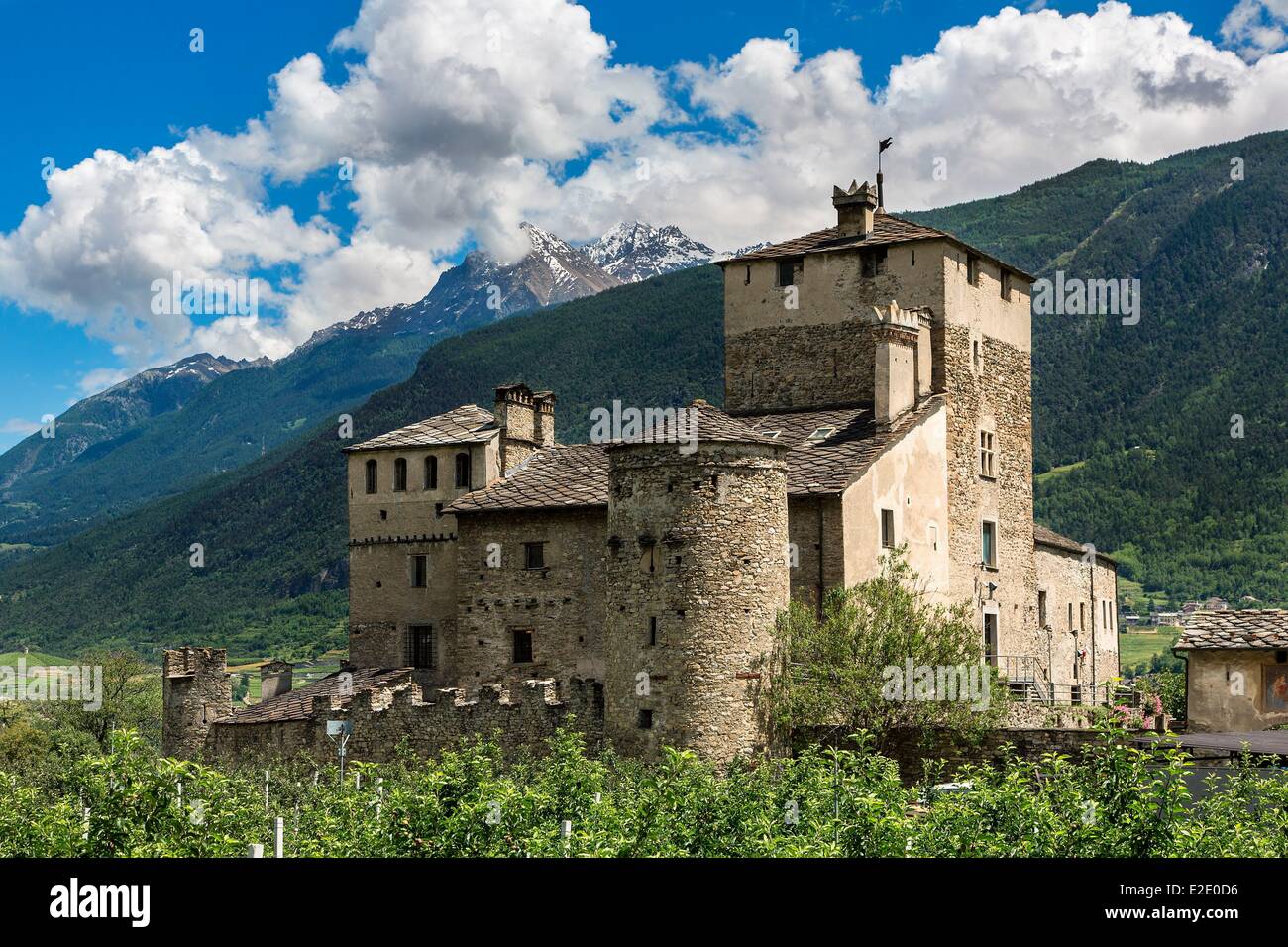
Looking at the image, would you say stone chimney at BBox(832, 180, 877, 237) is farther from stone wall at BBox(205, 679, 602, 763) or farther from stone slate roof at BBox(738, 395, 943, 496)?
stone wall at BBox(205, 679, 602, 763)

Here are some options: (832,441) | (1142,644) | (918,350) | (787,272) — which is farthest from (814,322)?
(1142,644)

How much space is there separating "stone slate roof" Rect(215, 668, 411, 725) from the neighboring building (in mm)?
21429

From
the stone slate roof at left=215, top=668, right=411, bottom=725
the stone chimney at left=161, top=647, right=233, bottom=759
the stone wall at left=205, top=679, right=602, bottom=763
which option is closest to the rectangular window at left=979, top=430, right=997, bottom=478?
the stone wall at left=205, top=679, right=602, bottom=763

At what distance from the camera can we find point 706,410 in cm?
4003

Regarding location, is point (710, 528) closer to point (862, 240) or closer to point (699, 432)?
point (699, 432)

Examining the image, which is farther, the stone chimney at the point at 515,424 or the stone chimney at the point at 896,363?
the stone chimney at the point at 515,424

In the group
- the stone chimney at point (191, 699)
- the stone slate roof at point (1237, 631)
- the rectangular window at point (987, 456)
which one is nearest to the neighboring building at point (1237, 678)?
the stone slate roof at point (1237, 631)

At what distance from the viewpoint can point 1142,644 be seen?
15638 cm

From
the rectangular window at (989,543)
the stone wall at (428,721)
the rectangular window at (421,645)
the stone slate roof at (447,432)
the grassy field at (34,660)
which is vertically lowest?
the grassy field at (34,660)

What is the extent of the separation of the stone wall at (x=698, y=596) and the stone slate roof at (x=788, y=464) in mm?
3340

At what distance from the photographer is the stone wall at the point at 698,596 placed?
36281mm

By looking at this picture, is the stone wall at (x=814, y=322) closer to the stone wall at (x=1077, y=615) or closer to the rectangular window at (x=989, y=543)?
the rectangular window at (x=989, y=543)

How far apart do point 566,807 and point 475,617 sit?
20424 millimetres

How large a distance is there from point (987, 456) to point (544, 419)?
13.7 meters
